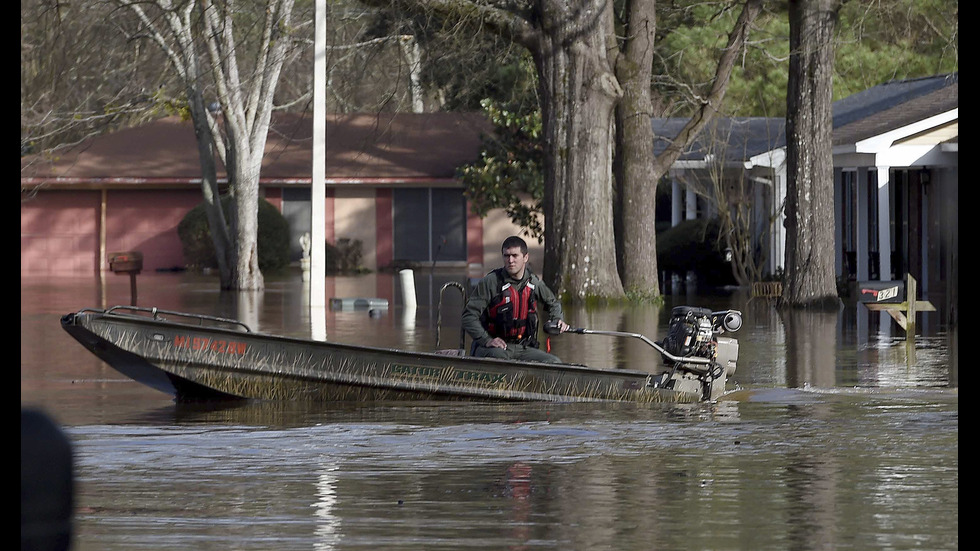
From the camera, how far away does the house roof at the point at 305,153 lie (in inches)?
1702

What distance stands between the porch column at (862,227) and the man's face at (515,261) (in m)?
16.9

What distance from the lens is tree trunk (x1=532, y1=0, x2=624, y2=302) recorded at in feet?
81.6

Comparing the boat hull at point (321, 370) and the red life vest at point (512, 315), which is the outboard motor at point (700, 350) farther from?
the red life vest at point (512, 315)

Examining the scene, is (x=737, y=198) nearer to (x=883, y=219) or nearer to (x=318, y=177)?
(x=883, y=219)

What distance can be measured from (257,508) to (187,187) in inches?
1432

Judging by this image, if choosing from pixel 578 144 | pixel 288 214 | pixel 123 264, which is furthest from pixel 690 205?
pixel 123 264

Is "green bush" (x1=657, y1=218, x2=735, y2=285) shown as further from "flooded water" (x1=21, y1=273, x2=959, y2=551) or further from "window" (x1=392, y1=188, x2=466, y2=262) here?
"flooded water" (x1=21, y1=273, x2=959, y2=551)

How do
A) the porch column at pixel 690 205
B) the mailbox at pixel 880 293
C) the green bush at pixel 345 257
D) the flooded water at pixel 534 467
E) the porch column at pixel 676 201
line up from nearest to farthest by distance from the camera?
the flooded water at pixel 534 467
the mailbox at pixel 880 293
the porch column at pixel 690 205
the porch column at pixel 676 201
the green bush at pixel 345 257

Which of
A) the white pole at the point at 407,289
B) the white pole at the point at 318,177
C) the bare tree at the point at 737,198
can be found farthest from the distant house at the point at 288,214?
the white pole at the point at 318,177

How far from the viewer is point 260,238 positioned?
4119cm

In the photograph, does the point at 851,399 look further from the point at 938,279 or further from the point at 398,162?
the point at 398,162

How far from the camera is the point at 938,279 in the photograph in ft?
98.1

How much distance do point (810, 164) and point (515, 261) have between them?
13023 mm

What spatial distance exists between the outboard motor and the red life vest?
1202mm
